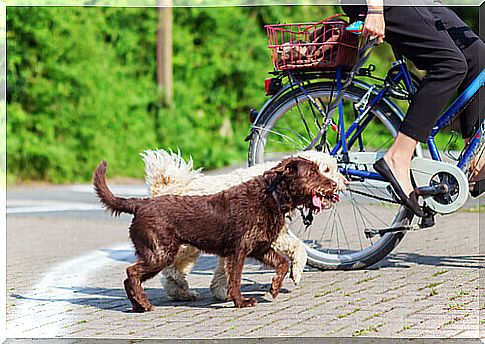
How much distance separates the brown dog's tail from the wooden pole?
10402mm

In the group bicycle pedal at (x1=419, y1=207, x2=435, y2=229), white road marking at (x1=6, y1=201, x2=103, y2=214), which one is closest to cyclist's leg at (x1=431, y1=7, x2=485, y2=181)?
bicycle pedal at (x1=419, y1=207, x2=435, y2=229)

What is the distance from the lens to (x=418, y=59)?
18.1 feet

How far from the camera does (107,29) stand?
14961 millimetres

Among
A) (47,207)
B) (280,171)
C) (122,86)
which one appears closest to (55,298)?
(280,171)

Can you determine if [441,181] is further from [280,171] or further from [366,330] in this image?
[366,330]

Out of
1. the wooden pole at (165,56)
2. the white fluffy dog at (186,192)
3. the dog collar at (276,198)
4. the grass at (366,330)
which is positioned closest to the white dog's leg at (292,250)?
the white fluffy dog at (186,192)

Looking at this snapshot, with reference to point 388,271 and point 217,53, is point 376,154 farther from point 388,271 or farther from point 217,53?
point 217,53

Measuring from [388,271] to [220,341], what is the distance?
2.10m

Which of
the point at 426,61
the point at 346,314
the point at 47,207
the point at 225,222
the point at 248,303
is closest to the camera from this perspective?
the point at 346,314

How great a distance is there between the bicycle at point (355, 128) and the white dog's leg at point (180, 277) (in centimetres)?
74

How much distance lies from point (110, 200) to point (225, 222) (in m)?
0.71

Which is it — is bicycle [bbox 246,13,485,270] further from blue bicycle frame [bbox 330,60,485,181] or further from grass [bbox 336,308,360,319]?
grass [bbox 336,308,360,319]

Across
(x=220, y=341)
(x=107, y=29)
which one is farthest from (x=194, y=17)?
(x=220, y=341)

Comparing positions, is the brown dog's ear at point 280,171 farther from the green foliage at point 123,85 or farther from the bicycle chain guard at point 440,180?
the green foliage at point 123,85
